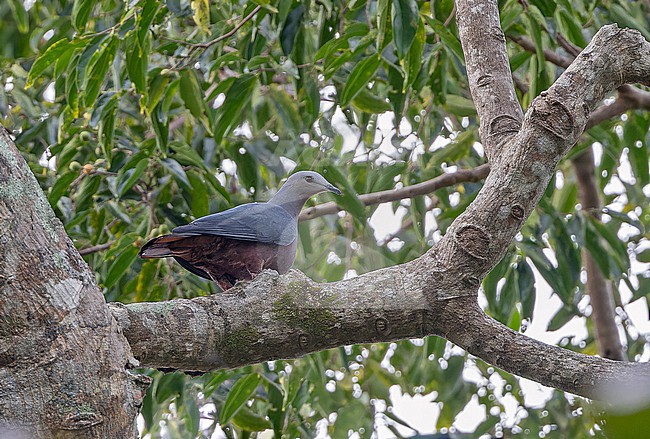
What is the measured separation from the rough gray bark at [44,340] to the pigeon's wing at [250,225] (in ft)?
2.57

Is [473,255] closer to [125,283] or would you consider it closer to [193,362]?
[193,362]

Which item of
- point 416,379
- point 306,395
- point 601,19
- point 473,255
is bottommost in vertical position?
point 416,379

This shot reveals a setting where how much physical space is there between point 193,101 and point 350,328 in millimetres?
1455

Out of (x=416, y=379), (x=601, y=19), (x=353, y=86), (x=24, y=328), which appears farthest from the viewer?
(x=416, y=379)

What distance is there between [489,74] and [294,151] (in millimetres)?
1681

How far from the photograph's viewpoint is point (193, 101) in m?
2.77

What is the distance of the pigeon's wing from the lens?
207cm

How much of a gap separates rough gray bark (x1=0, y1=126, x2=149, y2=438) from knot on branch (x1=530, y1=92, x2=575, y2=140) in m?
0.99

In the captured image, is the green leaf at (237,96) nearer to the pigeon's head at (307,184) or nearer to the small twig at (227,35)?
the small twig at (227,35)

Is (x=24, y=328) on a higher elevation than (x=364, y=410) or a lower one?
higher

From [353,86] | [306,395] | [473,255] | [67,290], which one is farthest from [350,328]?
[306,395]

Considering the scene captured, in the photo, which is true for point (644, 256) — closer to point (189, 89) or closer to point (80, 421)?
point (189, 89)

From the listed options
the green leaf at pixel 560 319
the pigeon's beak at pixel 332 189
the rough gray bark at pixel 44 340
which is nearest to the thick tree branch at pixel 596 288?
the green leaf at pixel 560 319

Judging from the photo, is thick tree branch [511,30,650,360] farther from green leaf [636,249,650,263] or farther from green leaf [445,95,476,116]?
green leaf [445,95,476,116]
